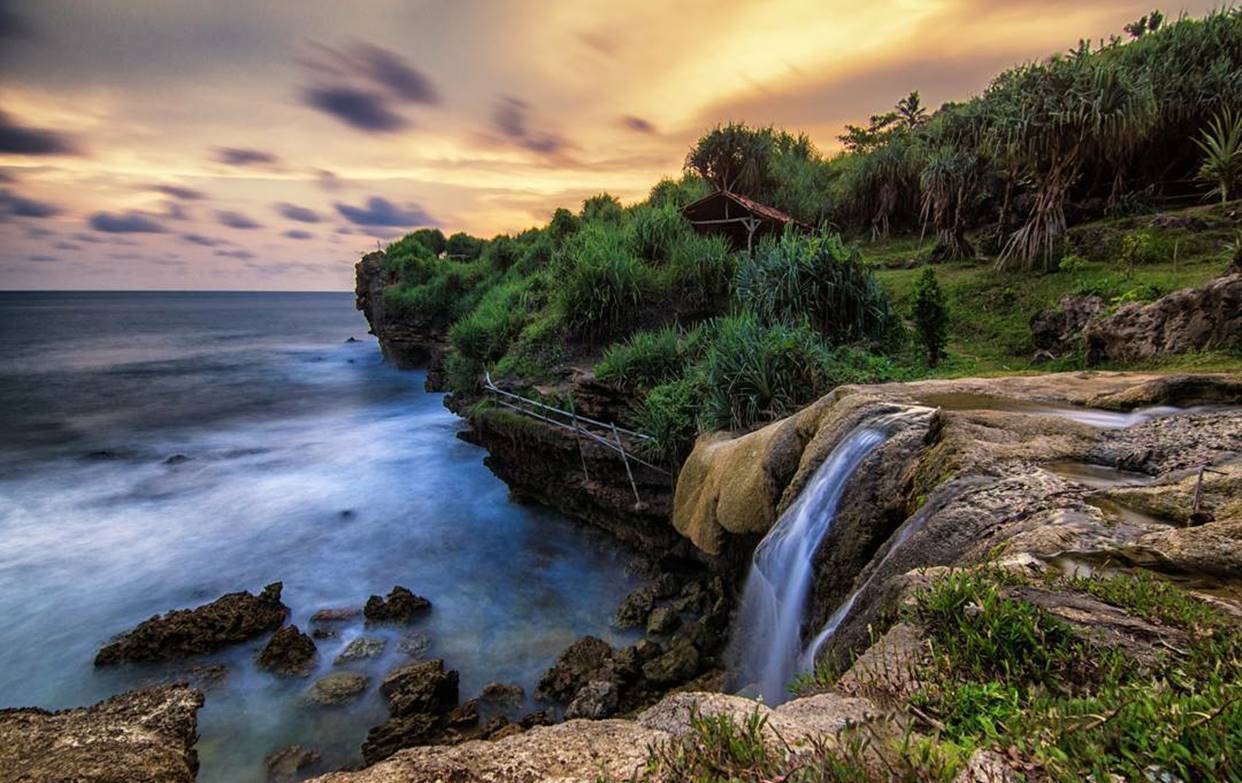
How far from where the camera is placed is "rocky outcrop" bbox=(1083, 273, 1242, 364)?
20.9 ft

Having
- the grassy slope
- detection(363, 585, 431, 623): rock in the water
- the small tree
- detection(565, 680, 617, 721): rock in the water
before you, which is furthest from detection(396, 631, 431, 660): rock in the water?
the small tree

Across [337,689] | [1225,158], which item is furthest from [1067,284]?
[337,689]

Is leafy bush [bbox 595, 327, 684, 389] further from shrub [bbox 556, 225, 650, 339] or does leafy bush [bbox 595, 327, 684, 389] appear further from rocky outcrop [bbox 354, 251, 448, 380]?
rocky outcrop [bbox 354, 251, 448, 380]

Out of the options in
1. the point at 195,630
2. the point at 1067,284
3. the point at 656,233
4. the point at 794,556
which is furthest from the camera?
the point at 656,233

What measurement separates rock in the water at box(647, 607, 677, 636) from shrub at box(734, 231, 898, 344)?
6.03 meters

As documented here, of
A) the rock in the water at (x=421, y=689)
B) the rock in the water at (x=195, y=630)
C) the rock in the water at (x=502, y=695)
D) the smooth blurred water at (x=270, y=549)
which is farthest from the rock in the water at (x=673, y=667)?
the rock in the water at (x=195, y=630)

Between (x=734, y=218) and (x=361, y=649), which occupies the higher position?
(x=734, y=218)

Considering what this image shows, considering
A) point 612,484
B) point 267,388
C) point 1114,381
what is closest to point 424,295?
point 267,388

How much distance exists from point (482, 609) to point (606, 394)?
4.78 metres

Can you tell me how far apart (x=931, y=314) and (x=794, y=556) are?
657 cm

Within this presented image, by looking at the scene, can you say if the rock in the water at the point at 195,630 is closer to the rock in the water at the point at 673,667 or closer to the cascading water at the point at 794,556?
the rock in the water at the point at 673,667

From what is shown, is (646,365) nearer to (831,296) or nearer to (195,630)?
(831,296)

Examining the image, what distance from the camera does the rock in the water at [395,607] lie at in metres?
9.16

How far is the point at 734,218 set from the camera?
1769 centimetres
